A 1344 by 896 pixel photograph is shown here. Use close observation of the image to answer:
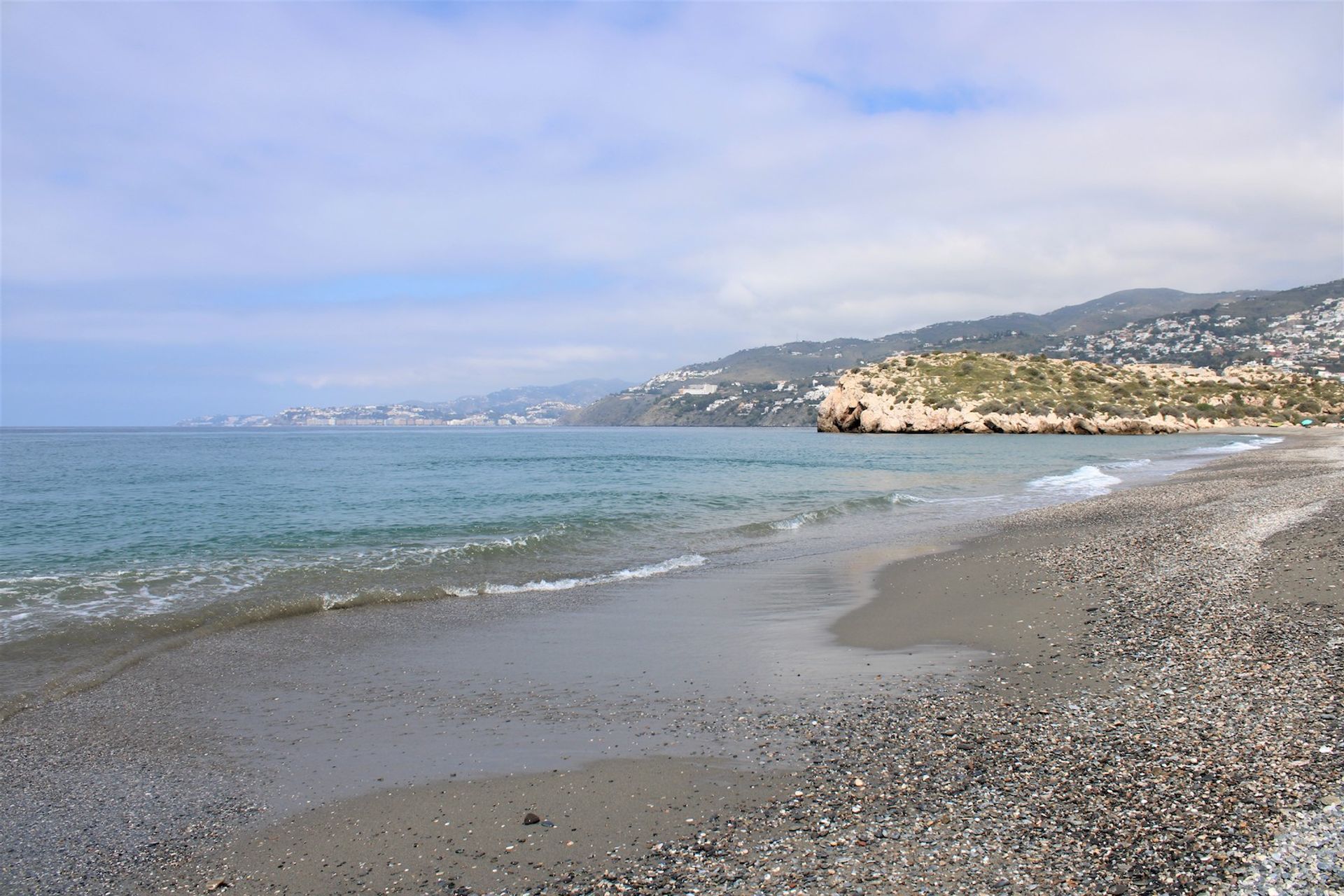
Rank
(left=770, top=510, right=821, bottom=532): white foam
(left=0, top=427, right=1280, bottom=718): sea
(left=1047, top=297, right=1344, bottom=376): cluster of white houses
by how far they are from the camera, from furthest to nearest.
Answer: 1. (left=1047, top=297, right=1344, bottom=376): cluster of white houses
2. (left=770, top=510, right=821, bottom=532): white foam
3. (left=0, top=427, right=1280, bottom=718): sea

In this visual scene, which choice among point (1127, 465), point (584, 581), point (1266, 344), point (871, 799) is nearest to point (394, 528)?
point (584, 581)

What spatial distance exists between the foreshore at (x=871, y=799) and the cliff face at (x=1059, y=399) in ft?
302

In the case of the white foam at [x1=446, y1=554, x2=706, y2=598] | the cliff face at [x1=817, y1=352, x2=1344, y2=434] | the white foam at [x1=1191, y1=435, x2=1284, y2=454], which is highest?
the cliff face at [x1=817, y1=352, x2=1344, y2=434]

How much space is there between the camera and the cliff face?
92438 mm

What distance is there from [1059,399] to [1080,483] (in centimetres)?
7010

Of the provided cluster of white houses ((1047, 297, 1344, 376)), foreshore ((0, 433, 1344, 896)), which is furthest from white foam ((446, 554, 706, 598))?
cluster of white houses ((1047, 297, 1344, 376))

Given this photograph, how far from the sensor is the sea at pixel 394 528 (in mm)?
12070

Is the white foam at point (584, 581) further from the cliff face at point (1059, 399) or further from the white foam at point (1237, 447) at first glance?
the cliff face at point (1059, 399)

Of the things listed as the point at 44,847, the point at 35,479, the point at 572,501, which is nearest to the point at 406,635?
the point at 44,847

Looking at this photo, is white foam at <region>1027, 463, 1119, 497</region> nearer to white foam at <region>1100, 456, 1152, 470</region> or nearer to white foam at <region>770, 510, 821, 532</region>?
white foam at <region>1100, 456, 1152, 470</region>

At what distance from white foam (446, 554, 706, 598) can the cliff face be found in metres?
87.0

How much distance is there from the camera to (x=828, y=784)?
5.43 metres

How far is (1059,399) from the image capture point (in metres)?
94.9

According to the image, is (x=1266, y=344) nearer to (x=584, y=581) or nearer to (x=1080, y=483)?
(x=1080, y=483)
